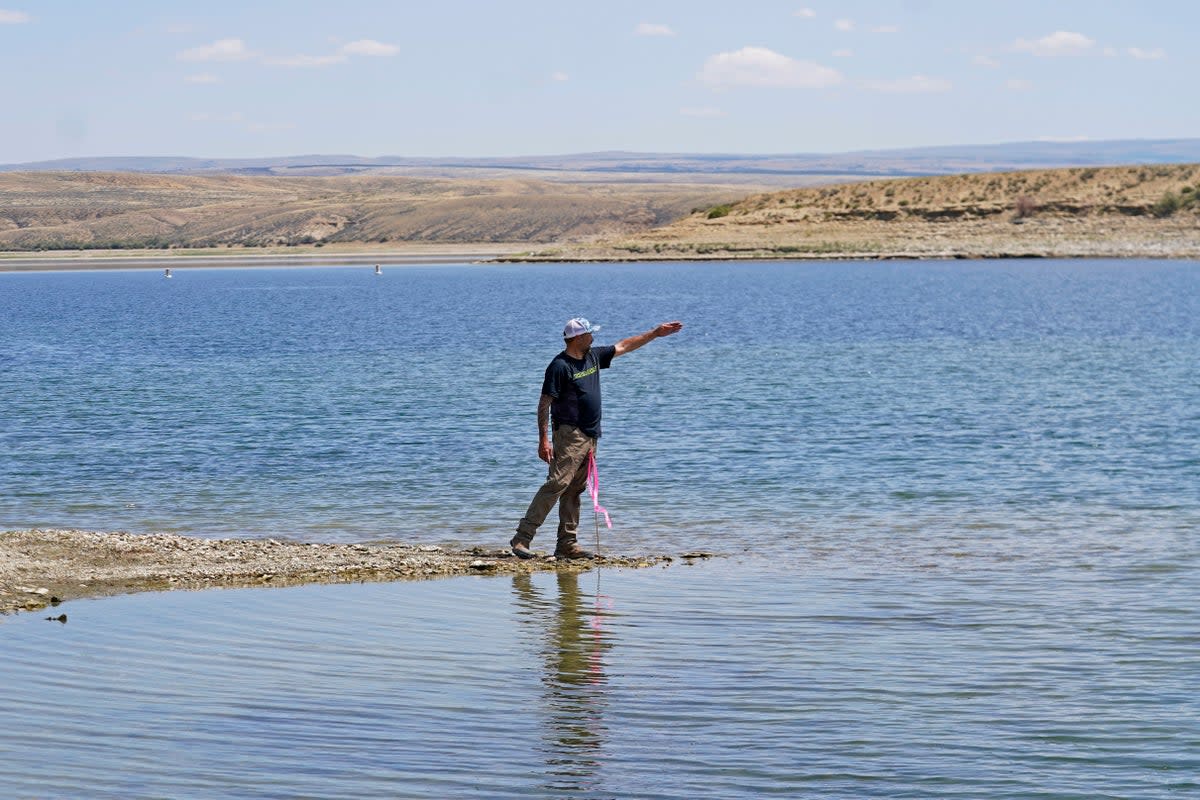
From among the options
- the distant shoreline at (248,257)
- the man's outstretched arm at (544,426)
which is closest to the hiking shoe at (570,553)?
the man's outstretched arm at (544,426)

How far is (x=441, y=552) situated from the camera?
14414 mm

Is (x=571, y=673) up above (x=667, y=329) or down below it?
below

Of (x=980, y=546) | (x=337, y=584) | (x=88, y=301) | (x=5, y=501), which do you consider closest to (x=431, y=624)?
(x=337, y=584)

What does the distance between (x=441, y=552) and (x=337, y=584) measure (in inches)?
66.1

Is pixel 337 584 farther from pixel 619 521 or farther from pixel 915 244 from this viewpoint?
pixel 915 244

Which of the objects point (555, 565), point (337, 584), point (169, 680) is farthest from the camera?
point (555, 565)

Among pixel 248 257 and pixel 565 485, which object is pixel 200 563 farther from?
pixel 248 257

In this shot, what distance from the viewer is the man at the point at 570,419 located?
512 inches

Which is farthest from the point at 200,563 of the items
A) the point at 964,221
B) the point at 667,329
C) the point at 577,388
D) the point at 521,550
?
the point at 964,221

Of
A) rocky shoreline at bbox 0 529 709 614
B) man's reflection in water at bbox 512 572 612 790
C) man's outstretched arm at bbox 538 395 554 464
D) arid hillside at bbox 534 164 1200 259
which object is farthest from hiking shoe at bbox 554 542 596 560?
arid hillside at bbox 534 164 1200 259

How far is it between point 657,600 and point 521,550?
200cm

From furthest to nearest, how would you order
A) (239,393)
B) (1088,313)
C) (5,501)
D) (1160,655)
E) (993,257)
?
(993,257), (1088,313), (239,393), (5,501), (1160,655)

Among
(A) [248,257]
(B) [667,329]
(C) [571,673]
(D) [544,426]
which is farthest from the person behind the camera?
(A) [248,257]

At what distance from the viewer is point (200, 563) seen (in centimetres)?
1350
